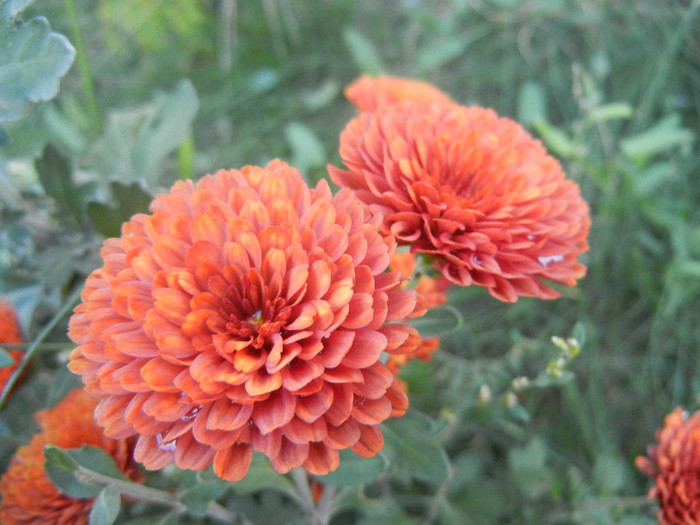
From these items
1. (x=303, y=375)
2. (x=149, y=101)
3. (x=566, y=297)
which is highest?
(x=303, y=375)

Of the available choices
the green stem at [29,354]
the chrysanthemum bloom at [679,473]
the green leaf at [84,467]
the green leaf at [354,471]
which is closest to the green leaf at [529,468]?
the chrysanthemum bloom at [679,473]

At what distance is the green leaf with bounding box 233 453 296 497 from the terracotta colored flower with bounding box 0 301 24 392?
43 centimetres

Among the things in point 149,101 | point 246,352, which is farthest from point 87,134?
point 246,352

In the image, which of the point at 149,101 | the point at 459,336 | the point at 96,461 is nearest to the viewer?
the point at 96,461

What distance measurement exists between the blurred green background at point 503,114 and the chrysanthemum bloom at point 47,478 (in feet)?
0.39

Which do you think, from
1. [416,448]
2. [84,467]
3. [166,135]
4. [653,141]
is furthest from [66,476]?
[653,141]

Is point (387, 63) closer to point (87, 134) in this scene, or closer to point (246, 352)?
point (87, 134)

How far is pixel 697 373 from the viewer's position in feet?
4.85

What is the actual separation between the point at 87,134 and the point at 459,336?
150 cm

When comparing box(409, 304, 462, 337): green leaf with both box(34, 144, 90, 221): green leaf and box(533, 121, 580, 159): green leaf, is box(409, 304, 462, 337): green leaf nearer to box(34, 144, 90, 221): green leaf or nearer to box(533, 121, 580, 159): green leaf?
box(34, 144, 90, 221): green leaf

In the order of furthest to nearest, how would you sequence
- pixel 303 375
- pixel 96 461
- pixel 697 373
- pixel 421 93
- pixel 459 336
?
pixel 459 336 → pixel 697 373 → pixel 421 93 → pixel 96 461 → pixel 303 375

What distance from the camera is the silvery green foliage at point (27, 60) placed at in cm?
71

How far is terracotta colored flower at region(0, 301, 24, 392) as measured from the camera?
853mm

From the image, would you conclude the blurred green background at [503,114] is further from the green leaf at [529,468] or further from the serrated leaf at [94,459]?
the serrated leaf at [94,459]
